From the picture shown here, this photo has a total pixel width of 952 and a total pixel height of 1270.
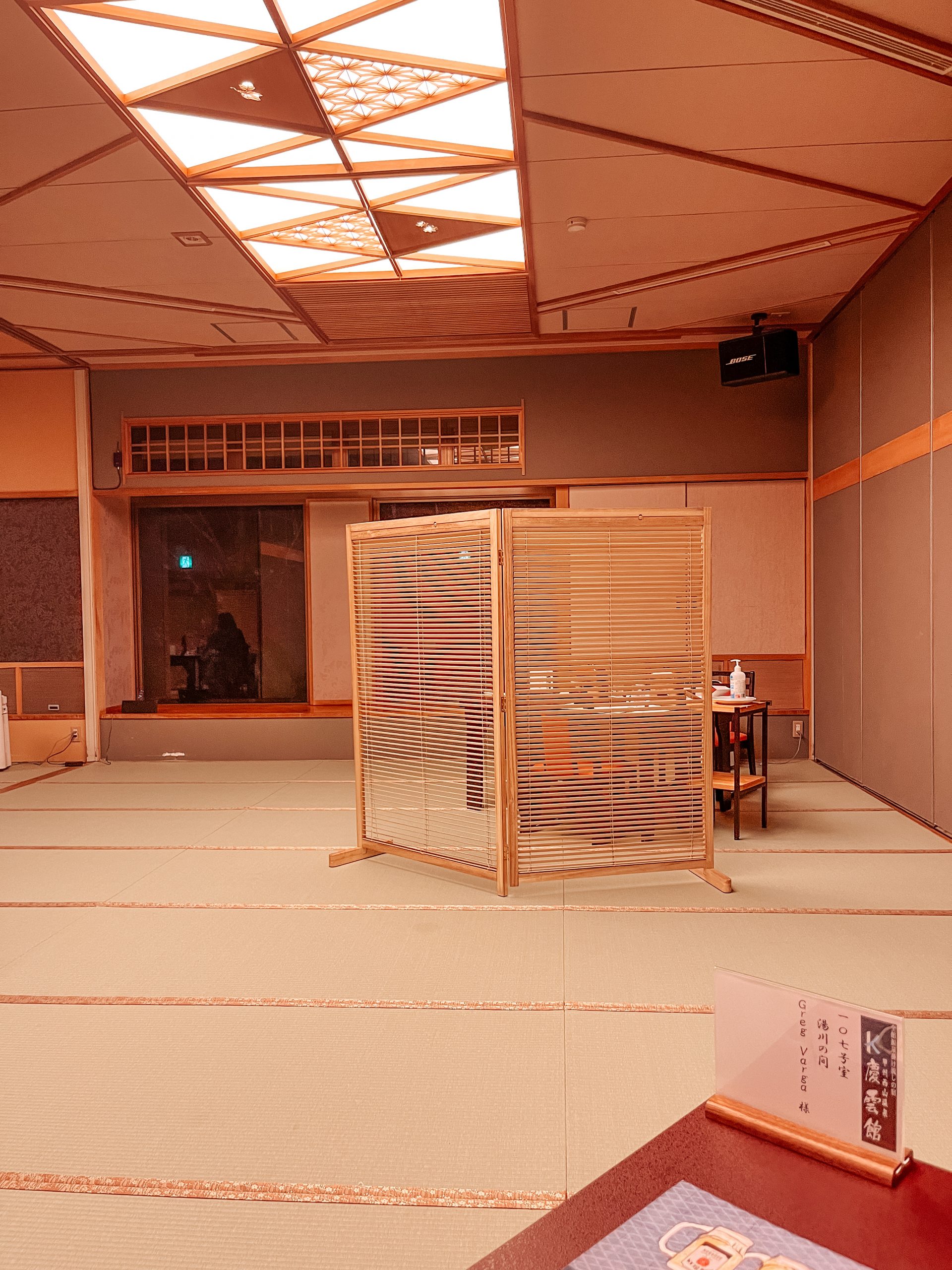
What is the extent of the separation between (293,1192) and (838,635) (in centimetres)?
531

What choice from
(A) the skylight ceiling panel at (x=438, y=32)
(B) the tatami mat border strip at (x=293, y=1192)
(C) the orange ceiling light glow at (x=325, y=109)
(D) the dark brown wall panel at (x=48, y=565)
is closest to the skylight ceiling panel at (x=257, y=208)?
(C) the orange ceiling light glow at (x=325, y=109)

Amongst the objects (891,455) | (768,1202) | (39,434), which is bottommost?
(768,1202)

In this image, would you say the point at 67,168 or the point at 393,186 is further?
the point at 393,186

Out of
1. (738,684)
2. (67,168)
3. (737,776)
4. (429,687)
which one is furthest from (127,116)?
(738,684)

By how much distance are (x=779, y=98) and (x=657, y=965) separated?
323cm

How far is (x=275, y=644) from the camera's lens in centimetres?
754

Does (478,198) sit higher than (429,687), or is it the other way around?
(478,198)

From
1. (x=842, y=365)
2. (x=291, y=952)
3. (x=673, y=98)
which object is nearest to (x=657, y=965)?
(x=291, y=952)

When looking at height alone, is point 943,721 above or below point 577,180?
below

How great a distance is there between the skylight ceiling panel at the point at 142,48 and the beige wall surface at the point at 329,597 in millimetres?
4299

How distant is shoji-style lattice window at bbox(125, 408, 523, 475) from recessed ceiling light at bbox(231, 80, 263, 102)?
374 cm

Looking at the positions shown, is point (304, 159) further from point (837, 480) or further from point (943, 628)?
point (837, 480)

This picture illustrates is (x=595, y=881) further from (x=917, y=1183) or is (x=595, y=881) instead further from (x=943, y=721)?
(x=917, y=1183)

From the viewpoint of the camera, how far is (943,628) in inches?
171
